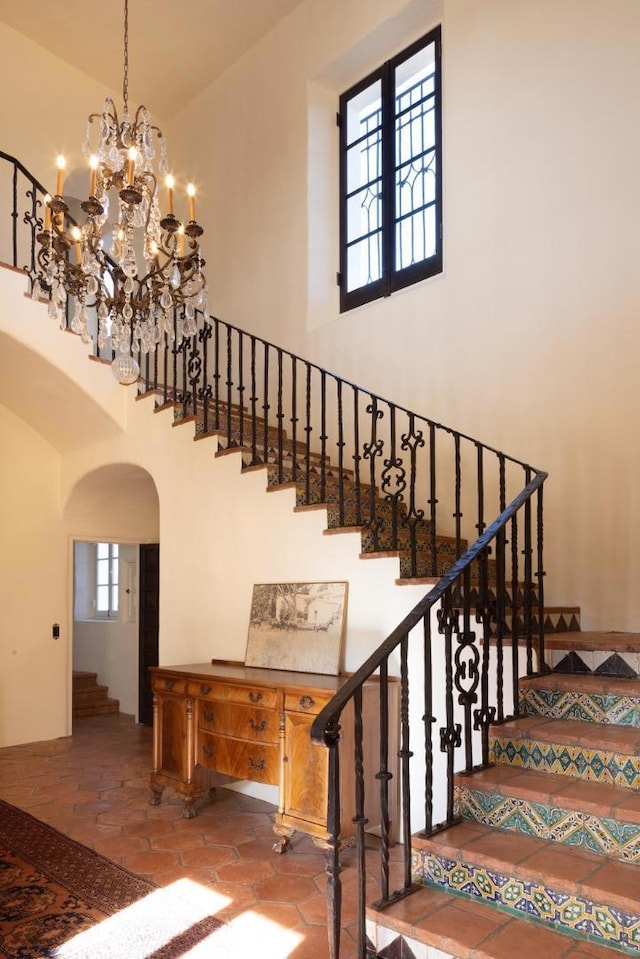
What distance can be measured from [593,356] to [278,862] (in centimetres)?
359

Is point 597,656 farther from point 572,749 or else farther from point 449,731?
point 449,731

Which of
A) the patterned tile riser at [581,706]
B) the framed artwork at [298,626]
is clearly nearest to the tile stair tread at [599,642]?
the patterned tile riser at [581,706]

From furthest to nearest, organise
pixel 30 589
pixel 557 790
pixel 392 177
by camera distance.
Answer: pixel 30 589
pixel 392 177
pixel 557 790

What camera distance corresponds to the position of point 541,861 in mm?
2496

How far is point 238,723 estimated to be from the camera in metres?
4.68

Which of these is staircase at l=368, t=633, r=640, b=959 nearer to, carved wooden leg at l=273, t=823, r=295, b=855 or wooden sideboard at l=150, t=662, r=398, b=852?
wooden sideboard at l=150, t=662, r=398, b=852

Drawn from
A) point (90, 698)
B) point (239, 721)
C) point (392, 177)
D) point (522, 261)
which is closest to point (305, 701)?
point (239, 721)

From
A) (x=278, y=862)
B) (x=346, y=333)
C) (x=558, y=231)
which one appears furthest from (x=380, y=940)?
(x=346, y=333)

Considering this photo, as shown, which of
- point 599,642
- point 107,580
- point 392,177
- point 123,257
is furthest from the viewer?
point 107,580

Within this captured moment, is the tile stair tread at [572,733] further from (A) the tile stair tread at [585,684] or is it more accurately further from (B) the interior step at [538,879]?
(B) the interior step at [538,879]

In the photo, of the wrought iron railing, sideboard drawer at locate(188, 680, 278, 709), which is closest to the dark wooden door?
the wrought iron railing

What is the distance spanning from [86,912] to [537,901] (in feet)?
7.13

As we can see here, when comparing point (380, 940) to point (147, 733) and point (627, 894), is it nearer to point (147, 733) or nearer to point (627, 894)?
point (627, 894)

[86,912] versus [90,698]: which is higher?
[86,912]
